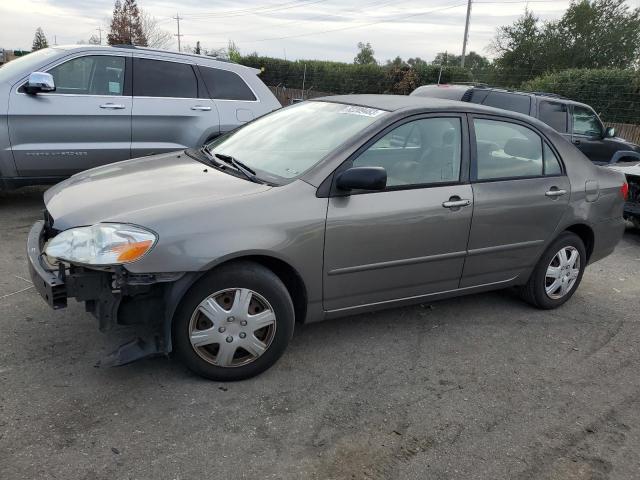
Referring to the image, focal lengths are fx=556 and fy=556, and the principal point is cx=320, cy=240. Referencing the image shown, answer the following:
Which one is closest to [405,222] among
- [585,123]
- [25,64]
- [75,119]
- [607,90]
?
[75,119]

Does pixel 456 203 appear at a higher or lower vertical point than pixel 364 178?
lower

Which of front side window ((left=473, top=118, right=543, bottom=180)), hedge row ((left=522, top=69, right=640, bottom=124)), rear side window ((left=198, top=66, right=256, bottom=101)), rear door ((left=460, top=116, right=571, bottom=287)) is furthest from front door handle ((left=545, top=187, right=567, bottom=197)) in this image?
hedge row ((left=522, top=69, right=640, bottom=124))

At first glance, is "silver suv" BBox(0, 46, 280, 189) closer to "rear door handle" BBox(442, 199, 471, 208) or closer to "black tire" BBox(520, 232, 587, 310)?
"rear door handle" BBox(442, 199, 471, 208)

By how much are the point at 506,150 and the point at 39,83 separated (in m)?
4.69

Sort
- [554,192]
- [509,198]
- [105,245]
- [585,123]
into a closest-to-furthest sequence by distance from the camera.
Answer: [105,245] < [509,198] < [554,192] < [585,123]

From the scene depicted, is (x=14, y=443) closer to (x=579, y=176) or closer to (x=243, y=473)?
(x=243, y=473)

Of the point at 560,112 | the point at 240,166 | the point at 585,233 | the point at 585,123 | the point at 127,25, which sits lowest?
the point at 585,233

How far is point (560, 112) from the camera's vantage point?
910 centimetres

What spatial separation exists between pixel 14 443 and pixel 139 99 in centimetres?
485

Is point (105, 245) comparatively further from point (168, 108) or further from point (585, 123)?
point (585, 123)

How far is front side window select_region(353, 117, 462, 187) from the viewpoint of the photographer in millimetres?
3670

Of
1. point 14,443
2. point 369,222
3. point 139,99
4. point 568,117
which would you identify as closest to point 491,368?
point 369,222

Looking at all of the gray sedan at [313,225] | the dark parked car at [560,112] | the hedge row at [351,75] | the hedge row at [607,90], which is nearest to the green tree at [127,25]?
the hedge row at [351,75]

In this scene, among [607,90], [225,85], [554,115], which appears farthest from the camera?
[607,90]
